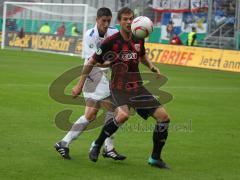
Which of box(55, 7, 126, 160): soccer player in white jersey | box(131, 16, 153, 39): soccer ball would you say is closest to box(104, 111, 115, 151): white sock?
box(55, 7, 126, 160): soccer player in white jersey

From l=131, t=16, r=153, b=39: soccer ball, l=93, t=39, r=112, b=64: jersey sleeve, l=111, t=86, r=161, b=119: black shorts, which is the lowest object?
l=111, t=86, r=161, b=119: black shorts

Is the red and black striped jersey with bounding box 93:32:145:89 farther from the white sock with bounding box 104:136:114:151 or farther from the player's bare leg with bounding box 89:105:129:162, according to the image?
the white sock with bounding box 104:136:114:151

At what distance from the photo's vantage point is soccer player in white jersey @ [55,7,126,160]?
9484 millimetres

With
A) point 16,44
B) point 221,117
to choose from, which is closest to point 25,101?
point 221,117

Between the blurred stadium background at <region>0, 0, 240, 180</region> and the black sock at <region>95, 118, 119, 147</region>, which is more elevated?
the black sock at <region>95, 118, 119, 147</region>

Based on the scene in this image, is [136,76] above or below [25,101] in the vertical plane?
→ above

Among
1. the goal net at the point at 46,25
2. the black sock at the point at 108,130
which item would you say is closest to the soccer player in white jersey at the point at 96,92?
the black sock at the point at 108,130

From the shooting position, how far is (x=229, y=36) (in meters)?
42.9

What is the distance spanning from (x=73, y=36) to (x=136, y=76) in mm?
35194

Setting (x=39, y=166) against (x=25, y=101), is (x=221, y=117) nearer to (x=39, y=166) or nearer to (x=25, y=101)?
(x=25, y=101)

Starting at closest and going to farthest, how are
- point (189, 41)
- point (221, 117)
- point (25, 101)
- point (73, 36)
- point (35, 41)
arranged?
1. point (221, 117)
2. point (25, 101)
3. point (189, 41)
4. point (73, 36)
5. point (35, 41)

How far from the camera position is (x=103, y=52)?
9.03m

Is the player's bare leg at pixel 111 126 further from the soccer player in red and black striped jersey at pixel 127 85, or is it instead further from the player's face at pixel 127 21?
the player's face at pixel 127 21

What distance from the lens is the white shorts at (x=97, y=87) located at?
962 cm
